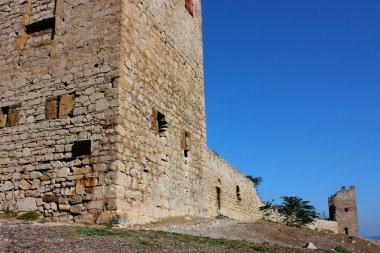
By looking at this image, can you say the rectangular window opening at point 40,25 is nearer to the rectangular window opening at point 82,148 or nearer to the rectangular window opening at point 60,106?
the rectangular window opening at point 60,106

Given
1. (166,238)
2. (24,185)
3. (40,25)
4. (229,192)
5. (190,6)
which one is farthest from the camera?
(229,192)

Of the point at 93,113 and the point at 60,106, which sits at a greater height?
the point at 60,106

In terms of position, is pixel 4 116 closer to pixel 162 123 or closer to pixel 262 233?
pixel 162 123

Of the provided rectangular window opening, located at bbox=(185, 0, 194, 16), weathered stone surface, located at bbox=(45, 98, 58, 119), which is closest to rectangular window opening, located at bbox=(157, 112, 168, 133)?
weathered stone surface, located at bbox=(45, 98, 58, 119)

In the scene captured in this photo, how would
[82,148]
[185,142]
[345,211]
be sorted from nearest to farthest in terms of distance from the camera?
[82,148] → [185,142] → [345,211]

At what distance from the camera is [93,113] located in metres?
8.61

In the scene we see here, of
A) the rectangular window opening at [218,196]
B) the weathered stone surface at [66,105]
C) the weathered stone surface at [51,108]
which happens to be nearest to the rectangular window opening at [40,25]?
the weathered stone surface at [51,108]

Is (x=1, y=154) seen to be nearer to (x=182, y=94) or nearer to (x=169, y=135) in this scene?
(x=169, y=135)

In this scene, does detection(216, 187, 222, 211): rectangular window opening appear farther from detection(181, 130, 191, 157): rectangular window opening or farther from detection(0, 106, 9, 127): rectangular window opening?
detection(0, 106, 9, 127): rectangular window opening

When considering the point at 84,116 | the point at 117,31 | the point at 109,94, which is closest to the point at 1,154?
the point at 84,116

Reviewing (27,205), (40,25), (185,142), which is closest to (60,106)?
(27,205)

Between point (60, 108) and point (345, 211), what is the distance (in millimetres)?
35945

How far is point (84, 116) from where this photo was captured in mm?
8688

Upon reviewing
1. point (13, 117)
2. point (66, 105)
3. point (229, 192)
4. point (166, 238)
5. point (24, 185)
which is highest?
point (66, 105)
